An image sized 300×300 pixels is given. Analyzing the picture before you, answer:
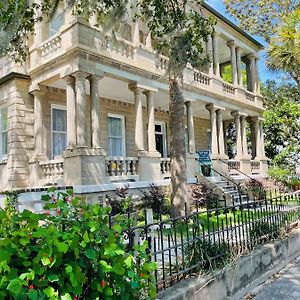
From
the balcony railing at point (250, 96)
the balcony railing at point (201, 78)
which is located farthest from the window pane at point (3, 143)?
the balcony railing at point (250, 96)

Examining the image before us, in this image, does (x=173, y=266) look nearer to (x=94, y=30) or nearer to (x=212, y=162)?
(x=94, y=30)

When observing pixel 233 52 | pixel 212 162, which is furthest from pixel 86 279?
pixel 233 52

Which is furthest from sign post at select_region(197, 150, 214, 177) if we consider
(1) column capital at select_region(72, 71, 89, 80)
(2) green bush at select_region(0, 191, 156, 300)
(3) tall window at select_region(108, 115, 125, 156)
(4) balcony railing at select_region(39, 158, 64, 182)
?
(2) green bush at select_region(0, 191, 156, 300)

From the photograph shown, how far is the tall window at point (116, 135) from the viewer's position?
50.7 ft

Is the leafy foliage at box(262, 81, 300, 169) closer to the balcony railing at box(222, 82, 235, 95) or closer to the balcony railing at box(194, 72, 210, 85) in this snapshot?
the balcony railing at box(222, 82, 235, 95)

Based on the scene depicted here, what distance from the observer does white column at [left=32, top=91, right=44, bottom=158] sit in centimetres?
1221

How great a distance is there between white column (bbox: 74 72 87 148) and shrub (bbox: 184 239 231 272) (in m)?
7.05

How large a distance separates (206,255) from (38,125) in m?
9.49

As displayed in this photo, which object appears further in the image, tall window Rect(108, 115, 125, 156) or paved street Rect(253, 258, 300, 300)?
tall window Rect(108, 115, 125, 156)

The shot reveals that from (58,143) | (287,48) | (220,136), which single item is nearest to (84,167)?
(58,143)

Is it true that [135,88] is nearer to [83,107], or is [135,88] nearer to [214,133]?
[83,107]

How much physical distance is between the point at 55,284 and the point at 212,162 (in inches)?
570

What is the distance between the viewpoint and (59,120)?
13.5m

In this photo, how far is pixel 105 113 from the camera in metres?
15.2
